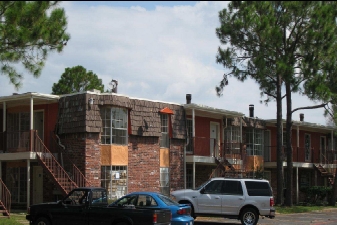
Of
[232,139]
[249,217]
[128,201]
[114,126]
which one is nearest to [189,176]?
[232,139]

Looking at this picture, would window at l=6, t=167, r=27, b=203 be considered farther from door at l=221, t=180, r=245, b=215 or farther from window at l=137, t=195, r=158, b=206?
window at l=137, t=195, r=158, b=206

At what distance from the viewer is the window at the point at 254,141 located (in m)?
41.3

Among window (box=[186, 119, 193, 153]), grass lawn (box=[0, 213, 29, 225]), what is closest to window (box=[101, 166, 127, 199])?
grass lawn (box=[0, 213, 29, 225])

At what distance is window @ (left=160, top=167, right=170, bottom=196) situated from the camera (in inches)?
1304

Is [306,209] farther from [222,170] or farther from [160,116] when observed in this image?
[160,116]

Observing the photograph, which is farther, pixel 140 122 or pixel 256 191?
pixel 140 122

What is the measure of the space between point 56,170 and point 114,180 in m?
3.04

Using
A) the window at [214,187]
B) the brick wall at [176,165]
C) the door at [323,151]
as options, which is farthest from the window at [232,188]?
the door at [323,151]

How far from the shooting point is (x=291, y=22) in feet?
102

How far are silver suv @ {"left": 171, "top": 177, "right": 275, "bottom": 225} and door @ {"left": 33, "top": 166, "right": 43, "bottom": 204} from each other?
31.2ft

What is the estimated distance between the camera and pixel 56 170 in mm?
28906

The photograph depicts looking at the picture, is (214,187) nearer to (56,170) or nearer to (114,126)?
(114,126)

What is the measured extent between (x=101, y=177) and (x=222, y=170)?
8.39m

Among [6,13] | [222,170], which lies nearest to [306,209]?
[222,170]
